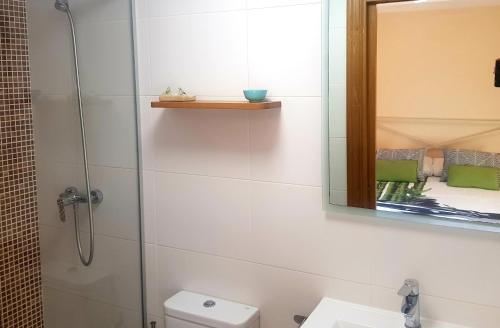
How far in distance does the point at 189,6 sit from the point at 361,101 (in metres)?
0.77

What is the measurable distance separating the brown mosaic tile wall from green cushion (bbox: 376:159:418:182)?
1424 millimetres

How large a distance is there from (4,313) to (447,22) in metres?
2.04

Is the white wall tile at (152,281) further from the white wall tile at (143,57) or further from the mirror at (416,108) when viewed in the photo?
the mirror at (416,108)

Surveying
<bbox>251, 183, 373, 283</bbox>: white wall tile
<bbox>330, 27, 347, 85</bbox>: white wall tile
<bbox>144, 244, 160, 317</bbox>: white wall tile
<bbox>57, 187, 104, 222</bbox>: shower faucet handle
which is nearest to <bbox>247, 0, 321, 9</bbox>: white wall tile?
<bbox>330, 27, 347, 85</bbox>: white wall tile

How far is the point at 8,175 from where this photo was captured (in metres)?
1.89

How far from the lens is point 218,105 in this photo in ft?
5.21

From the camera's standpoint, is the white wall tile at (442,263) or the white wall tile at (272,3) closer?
the white wall tile at (442,263)

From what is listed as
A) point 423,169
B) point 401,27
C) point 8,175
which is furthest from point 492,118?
point 8,175

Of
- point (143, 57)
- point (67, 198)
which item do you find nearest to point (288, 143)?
point (143, 57)

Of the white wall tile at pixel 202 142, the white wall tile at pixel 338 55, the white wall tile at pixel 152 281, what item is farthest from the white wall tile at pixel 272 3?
the white wall tile at pixel 152 281

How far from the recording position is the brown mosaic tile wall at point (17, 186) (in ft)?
5.98

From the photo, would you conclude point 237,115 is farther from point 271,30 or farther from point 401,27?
point 401,27

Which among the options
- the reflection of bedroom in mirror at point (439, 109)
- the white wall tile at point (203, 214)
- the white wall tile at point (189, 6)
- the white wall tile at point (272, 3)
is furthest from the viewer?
the white wall tile at point (203, 214)

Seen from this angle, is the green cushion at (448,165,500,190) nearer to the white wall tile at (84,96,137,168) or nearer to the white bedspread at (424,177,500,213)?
the white bedspread at (424,177,500,213)
